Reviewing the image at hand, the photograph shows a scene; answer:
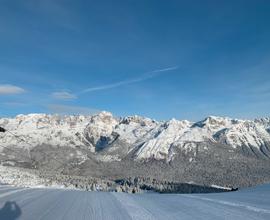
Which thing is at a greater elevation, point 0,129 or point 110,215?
point 0,129

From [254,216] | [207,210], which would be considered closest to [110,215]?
[207,210]

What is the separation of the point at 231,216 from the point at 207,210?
2383 mm

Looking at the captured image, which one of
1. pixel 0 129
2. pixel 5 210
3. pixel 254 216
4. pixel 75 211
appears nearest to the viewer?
pixel 254 216

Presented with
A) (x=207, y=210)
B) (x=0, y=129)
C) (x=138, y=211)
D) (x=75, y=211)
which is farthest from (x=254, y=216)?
(x=0, y=129)

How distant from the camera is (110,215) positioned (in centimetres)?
1595

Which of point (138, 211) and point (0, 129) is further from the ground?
point (0, 129)

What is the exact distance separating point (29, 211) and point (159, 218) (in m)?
5.32

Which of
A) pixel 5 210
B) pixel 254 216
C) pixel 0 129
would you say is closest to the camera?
pixel 254 216

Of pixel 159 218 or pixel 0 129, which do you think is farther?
pixel 0 129

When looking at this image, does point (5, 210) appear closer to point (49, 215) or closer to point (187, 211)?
point (49, 215)

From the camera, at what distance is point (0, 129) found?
118 ft

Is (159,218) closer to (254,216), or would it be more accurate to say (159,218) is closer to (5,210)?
(254,216)

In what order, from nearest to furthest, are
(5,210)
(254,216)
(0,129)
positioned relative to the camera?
1. (254,216)
2. (5,210)
3. (0,129)

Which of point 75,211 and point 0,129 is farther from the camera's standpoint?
point 0,129
